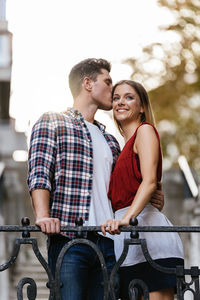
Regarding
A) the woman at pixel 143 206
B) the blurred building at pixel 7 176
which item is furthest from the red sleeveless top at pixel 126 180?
the blurred building at pixel 7 176

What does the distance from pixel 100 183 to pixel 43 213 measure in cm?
53

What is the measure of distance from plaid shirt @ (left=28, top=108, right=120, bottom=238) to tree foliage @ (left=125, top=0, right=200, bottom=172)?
10.3m

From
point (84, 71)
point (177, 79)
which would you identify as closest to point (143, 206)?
point (84, 71)

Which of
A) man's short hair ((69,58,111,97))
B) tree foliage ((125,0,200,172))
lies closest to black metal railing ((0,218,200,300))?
man's short hair ((69,58,111,97))

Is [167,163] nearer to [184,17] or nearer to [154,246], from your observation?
[184,17]

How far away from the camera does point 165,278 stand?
4.24 meters

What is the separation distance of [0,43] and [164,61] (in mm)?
3925

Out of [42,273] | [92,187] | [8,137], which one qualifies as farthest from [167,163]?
[92,187]

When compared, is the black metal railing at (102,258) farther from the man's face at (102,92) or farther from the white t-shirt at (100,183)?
the man's face at (102,92)

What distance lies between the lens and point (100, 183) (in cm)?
445

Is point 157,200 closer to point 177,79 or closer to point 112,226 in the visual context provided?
point 112,226

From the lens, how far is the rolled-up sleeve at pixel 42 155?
4.21 meters

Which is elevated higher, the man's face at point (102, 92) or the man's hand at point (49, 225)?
the man's face at point (102, 92)

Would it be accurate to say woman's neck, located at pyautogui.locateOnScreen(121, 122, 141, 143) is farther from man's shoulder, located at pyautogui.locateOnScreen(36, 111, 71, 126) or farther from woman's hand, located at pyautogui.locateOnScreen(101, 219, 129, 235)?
woman's hand, located at pyautogui.locateOnScreen(101, 219, 129, 235)
